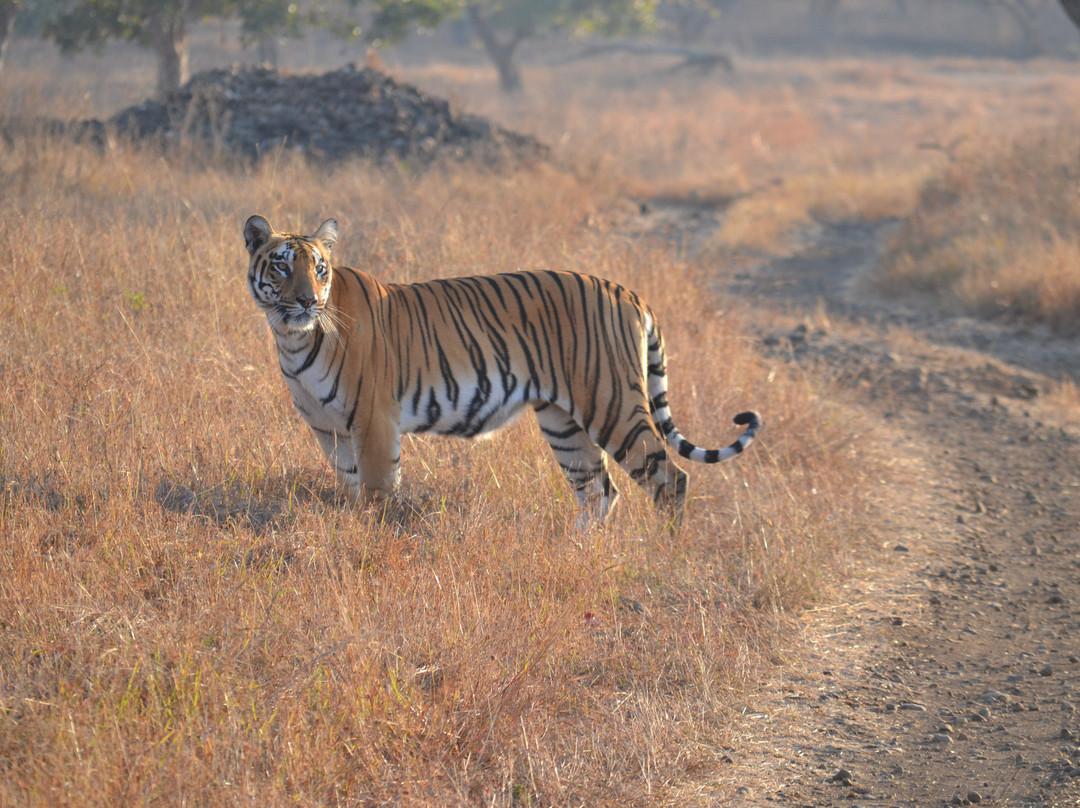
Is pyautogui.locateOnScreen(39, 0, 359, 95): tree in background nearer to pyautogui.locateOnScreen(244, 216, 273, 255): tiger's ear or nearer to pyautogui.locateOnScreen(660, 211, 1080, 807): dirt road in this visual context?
pyautogui.locateOnScreen(660, 211, 1080, 807): dirt road

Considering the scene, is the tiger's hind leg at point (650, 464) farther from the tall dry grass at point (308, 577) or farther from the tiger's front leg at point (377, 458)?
the tiger's front leg at point (377, 458)

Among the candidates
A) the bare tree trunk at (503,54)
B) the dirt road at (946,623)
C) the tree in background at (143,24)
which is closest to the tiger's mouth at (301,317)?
the dirt road at (946,623)

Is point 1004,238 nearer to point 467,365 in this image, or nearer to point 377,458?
point 467,365

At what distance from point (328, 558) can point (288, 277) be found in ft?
3.72

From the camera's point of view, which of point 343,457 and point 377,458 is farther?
point 343,457

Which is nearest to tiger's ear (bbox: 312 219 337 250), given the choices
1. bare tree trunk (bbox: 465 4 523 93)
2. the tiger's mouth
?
the tiger's mouth

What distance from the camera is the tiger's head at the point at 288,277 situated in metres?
4.05

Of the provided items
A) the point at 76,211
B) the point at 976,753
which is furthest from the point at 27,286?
the point at 976,753

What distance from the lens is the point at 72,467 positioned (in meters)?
4.17

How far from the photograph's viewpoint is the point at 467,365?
4.53m

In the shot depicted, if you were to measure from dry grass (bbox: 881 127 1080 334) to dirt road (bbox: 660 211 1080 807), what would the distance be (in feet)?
2.78

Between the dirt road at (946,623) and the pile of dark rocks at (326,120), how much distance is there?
21.4 ft

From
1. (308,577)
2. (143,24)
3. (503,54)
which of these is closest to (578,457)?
(308,577)

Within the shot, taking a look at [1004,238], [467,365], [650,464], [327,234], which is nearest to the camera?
[327,234]
